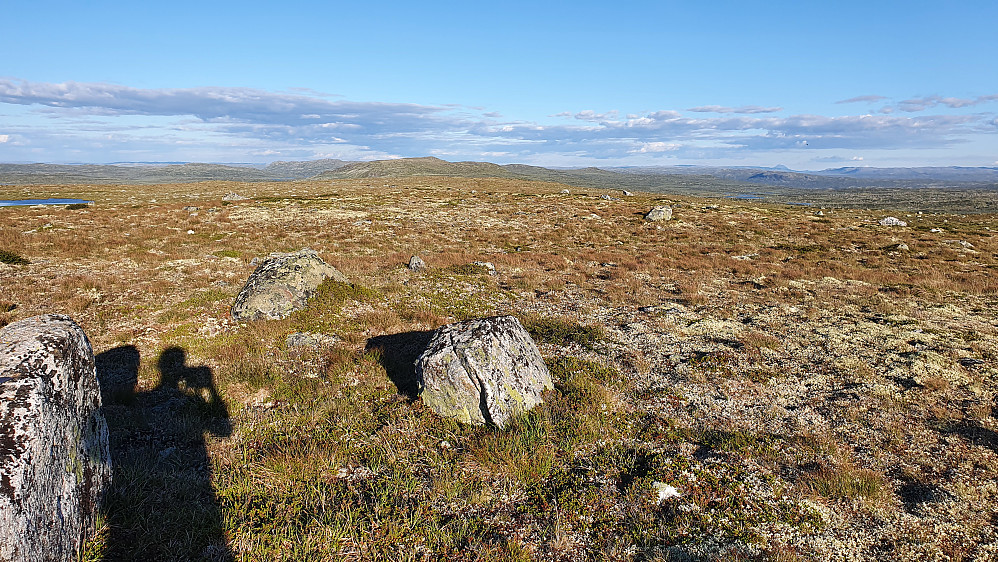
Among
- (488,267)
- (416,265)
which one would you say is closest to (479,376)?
(488,267)

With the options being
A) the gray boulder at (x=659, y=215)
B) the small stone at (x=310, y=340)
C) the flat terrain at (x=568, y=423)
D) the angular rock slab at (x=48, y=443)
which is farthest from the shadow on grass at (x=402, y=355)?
the gray boulder at (x=659, y=215)

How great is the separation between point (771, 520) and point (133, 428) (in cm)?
1140

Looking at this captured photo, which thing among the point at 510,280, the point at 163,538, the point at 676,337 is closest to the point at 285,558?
the point at 163,538

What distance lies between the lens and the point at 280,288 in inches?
601

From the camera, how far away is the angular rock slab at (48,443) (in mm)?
4367

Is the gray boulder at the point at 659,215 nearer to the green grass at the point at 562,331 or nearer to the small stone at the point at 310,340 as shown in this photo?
the green grass at the point at 562,331

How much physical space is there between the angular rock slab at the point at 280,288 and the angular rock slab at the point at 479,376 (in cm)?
785

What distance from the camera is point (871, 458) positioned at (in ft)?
25.5

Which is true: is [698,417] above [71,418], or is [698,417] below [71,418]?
below

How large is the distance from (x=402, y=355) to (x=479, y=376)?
147 inches

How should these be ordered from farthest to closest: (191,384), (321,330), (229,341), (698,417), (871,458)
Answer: (321,330) → (229,341) → (191,384) → (698,417) → (871,458)

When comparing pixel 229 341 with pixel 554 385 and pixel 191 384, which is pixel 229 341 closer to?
pixel 191 384

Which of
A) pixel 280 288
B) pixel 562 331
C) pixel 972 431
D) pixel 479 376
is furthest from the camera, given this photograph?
pixel 280 288

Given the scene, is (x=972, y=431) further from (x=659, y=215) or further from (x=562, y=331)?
(x=659, y=215)
